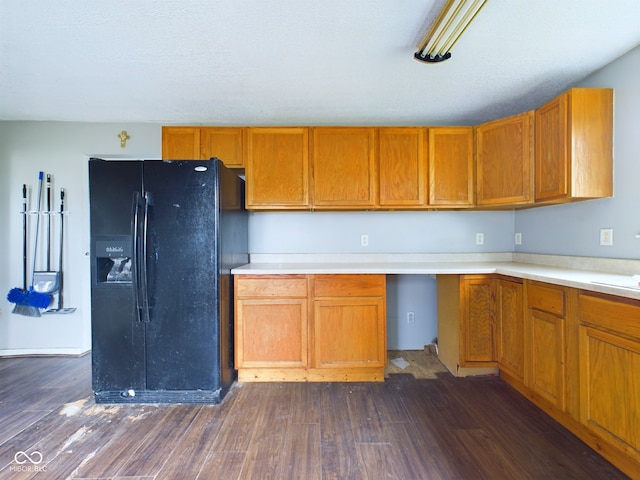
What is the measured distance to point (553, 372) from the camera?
1753 mm

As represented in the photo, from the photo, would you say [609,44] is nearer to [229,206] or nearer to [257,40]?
[257,40]

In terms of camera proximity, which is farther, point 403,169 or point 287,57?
point 403,169

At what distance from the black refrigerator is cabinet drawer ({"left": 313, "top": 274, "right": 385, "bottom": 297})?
779 millimetres

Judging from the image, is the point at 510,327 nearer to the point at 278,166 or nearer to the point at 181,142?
the point at 278,166

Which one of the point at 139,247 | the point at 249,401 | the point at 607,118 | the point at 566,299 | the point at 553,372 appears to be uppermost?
the point at 607,118

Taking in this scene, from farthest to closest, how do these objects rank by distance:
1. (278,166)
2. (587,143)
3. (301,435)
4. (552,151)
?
(278,166) < (552,151) < (587,143) < (301,435)

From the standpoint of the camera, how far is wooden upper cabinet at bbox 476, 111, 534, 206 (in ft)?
7.39

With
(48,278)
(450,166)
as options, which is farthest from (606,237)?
(48,278)

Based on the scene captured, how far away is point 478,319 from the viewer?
229 cm

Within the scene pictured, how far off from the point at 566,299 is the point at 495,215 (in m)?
1.44

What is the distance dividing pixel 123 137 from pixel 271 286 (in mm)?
2116

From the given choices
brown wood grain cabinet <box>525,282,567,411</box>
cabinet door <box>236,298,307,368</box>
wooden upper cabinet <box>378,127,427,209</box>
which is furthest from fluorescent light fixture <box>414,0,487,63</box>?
cabinet door <box>236,298,307,368</box>

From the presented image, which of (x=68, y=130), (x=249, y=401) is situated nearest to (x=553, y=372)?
(x=249, y=401)

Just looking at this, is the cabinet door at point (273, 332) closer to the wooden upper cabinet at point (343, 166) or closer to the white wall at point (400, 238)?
the white wall at point (400, 238)
